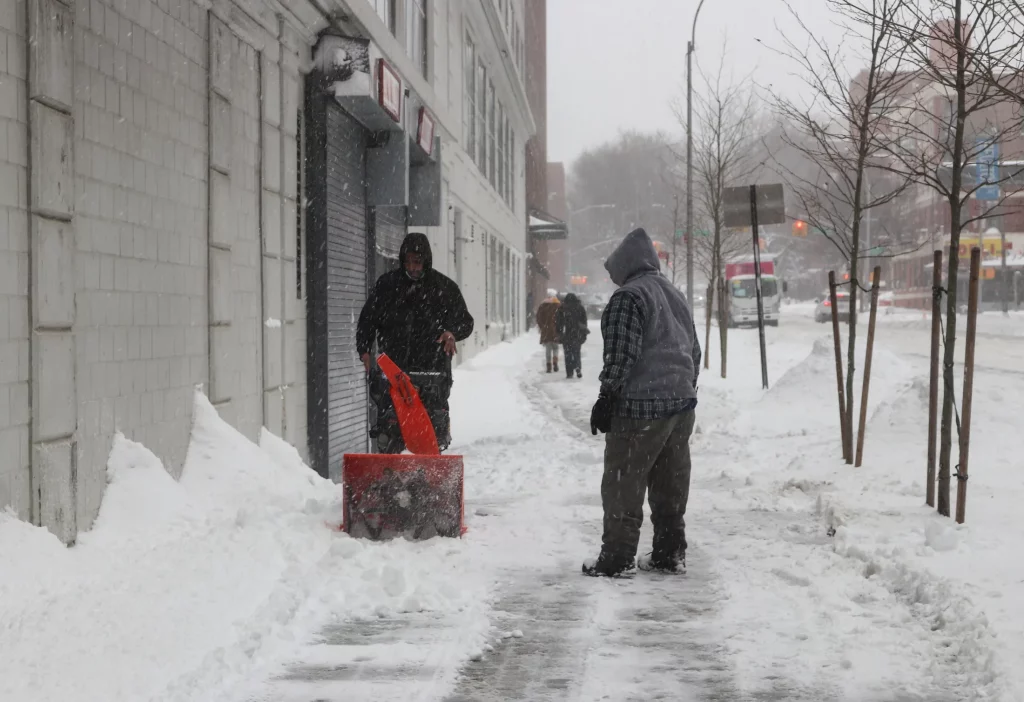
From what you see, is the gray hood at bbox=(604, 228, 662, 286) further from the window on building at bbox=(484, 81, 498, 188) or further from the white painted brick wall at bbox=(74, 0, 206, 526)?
the window on building at bbox=(484, 81, 498, 188)

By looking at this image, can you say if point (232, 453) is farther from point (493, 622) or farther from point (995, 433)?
point (995, 433)

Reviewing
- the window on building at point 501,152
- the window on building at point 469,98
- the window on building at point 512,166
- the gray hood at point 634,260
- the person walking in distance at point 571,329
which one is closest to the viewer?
→ the gray hood at point 634,260

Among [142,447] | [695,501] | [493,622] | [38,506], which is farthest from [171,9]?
[695,501]

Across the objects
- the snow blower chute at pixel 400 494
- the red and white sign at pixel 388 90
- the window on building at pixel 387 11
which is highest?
the window on building at pixel 387 11

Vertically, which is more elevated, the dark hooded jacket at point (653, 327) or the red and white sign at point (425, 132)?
the red and white sign at point (425, 132)

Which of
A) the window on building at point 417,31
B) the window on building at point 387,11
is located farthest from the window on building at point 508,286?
the window on building at point 387,11

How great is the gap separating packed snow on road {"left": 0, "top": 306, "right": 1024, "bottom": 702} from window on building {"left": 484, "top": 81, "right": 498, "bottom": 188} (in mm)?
19368

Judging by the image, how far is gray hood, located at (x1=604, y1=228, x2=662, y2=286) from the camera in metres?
5.64

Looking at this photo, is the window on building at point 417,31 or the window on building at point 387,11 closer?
the window on building at point 387,11

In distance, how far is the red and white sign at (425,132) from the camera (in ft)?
39.4

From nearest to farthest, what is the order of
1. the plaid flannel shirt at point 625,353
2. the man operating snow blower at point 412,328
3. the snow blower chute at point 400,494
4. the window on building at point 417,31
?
1. the plaid flannel shirt at point 625,353
2. the snow blower chute at point 400,494
3. the man operating snow blower at point 412,328
4. the window on building at point 417,31

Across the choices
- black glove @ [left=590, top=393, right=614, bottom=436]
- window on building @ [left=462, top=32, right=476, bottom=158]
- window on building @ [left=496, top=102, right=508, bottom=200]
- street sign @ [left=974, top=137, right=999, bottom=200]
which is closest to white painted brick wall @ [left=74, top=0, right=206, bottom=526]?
black glove @ [left=590, top=393, right=614, bottom=436]

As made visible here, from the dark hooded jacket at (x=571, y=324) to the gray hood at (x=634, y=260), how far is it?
46.2 feet

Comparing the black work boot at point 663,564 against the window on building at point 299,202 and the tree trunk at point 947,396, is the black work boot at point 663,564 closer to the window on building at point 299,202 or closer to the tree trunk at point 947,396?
the tree trunk at point 947,396
